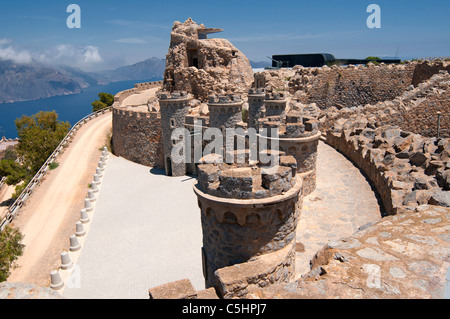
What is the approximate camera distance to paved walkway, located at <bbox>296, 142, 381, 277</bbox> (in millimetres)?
8616

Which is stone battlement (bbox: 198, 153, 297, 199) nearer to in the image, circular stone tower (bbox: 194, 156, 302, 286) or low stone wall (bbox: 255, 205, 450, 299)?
circular stone tower (bbox: 194, 156, 302, 286)

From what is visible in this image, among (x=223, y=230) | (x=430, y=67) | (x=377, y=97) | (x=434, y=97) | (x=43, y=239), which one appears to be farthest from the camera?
(x=377, y=97)

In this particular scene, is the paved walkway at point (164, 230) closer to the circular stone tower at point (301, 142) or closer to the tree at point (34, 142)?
the circular stone tower at point (301, 142)

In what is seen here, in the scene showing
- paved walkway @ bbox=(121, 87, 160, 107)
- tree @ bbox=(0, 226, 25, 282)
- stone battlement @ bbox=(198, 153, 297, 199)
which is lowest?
tree @ bbox=(0, 226, 25, 282)

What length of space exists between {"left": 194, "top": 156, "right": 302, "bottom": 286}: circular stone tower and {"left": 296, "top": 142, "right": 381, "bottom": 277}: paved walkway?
7.02ft

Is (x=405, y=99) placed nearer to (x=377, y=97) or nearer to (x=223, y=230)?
(x=377, y=97)

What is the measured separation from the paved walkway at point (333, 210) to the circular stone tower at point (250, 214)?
2.14 metres

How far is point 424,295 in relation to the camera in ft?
11.6

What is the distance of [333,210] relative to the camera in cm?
1035

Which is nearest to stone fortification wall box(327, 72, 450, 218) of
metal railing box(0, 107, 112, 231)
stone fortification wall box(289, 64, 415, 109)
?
stone fortification wall box(289, 64, 415, 109)

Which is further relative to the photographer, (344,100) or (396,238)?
(344,100)

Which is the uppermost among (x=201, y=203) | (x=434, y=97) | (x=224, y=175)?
(x=434, y=97)
